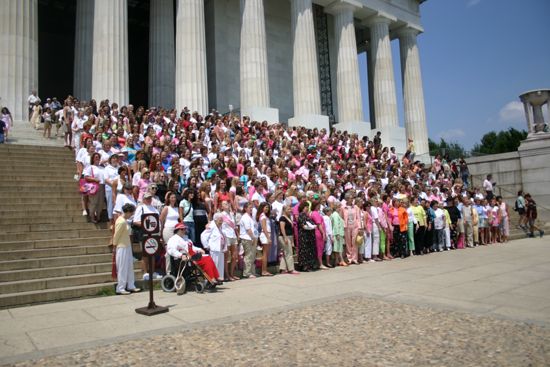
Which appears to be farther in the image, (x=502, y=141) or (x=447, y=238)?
(x=502, y=141)

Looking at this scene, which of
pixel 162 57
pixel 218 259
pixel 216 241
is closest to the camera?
pixel 216 241

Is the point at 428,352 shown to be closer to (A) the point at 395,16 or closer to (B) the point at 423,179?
(B) the point at 423,179

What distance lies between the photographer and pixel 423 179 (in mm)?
21234

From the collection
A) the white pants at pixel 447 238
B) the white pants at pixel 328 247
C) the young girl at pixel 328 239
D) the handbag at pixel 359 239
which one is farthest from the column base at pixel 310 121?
the white pants at pixel 328 247

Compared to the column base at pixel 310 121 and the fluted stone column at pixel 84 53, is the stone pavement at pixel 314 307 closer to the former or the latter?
the column base at pixel 310 121

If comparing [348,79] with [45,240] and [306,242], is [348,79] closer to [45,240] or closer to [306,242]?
[306,242]

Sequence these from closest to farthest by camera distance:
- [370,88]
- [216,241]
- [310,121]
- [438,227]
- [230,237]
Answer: [216,241]
[230,237]
[438,227]
[310,121]
[370,88]

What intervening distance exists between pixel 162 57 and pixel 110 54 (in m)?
5.89

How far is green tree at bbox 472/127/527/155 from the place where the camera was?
68125mm

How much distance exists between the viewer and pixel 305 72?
26516mm

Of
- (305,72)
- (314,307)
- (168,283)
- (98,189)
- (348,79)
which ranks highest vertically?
(348,79)

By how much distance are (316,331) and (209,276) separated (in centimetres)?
351

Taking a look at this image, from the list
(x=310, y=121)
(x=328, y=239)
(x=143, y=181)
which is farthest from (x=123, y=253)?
(x=310, y=121)

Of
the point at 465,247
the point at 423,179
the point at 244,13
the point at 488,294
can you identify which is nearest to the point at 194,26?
the point at 244,13
